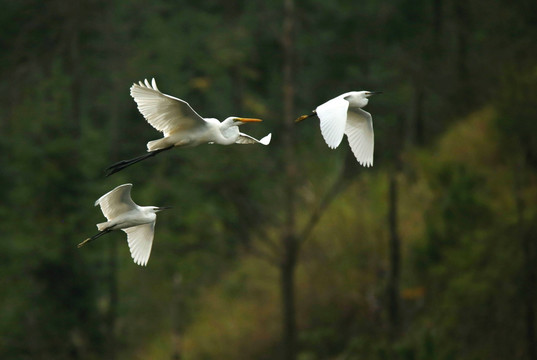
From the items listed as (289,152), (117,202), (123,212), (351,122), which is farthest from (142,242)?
(289,152)

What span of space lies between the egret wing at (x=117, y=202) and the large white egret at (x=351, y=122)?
1.52 meters

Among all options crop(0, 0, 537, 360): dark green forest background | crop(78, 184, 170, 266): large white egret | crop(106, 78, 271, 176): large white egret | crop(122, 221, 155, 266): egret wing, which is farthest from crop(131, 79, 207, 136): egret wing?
crop(0, 0, 537, 360): dark green forest background

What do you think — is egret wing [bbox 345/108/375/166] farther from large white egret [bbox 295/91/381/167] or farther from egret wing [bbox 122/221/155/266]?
egret wing [bbox 122/221/155/266]

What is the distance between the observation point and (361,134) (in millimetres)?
8953

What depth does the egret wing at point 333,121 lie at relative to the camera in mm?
7241

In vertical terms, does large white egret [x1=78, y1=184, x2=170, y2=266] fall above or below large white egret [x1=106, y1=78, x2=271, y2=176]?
below

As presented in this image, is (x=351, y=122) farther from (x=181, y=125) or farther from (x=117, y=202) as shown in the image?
(x=117, y=202)

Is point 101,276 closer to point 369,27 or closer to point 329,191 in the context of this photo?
point 329,191

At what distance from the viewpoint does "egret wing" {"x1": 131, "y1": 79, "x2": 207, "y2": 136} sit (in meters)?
7.60

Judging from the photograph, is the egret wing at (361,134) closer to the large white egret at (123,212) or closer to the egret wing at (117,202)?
the large white egret at (123,212)

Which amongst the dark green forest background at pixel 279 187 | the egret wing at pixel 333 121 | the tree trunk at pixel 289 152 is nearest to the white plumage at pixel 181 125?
the egret wing at pixel 333 121

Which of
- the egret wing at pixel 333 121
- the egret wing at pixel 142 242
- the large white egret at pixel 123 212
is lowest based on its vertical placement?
the egret wing at pixel 142 242

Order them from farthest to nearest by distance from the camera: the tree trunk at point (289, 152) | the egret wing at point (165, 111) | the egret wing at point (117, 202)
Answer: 1. the tree trunk at point (289, 152)
2. the egret wing at point (117, 202)
3. the egret wing at point (165, 111)

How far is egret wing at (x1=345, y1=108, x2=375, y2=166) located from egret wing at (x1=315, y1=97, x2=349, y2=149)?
41.9 inches
